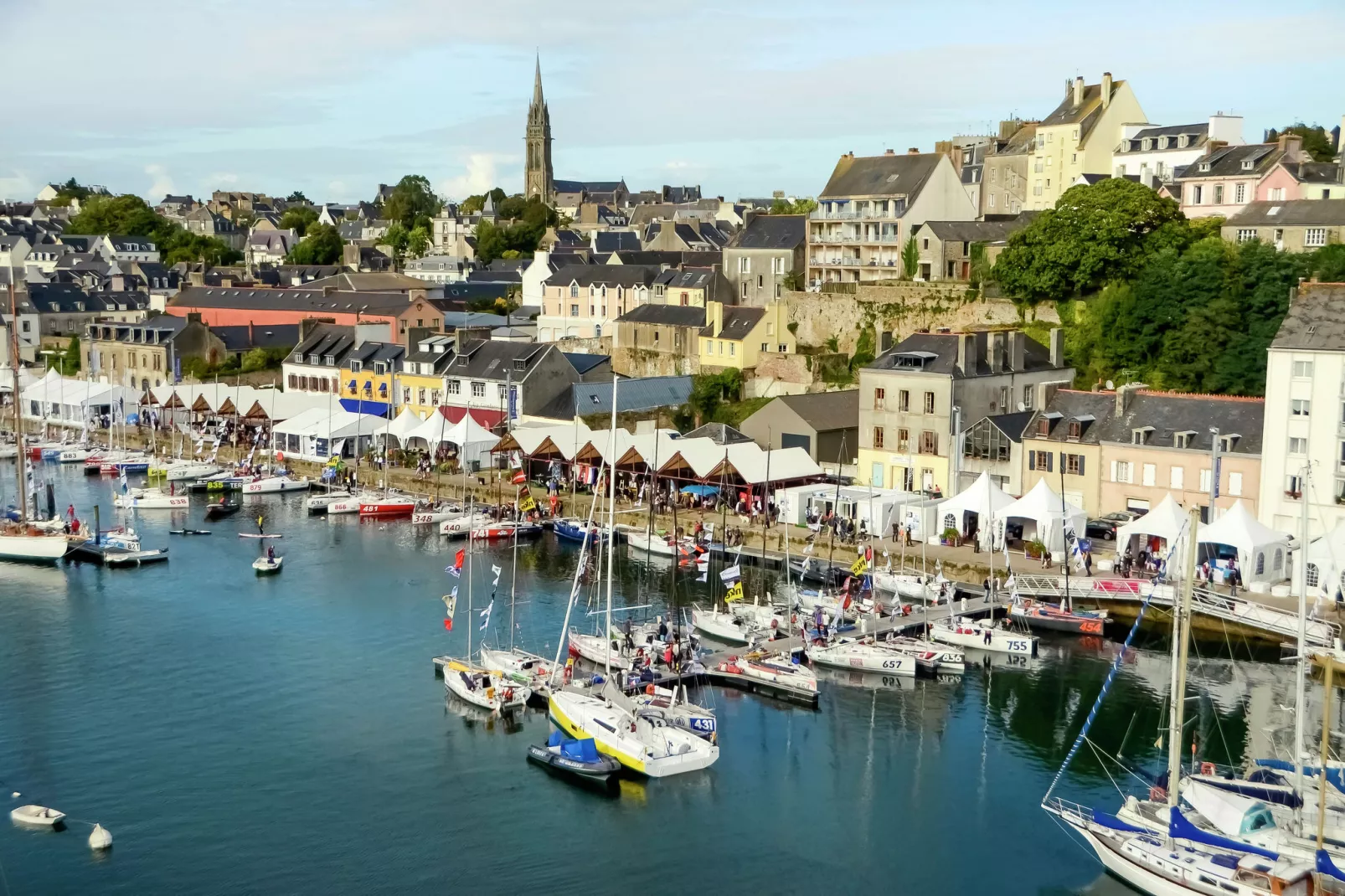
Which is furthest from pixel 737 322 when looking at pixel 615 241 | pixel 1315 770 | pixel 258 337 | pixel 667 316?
pixel 615 241

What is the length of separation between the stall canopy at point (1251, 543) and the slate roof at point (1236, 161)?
1971 cm

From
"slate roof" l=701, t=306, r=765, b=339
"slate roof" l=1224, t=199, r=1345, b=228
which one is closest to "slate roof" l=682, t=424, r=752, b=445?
→ "slate roof" l=701, t=306, r=765, b=339

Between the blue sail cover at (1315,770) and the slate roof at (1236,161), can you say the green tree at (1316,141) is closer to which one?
the slate roof at (1236,161)

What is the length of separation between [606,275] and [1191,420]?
38351 mm

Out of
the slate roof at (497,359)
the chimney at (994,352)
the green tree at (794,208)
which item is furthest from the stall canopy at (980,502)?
the green tree at (794,208)

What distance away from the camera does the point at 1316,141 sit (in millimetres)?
60375

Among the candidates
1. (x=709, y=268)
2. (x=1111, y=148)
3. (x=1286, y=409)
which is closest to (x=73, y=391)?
(x=709, y=268)

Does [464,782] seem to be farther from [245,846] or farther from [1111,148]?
[1111,148]

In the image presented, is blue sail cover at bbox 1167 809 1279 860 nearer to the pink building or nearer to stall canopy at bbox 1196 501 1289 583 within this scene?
stall canopy at bbox 1196 501 1289 583

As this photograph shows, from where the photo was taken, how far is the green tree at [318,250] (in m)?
113

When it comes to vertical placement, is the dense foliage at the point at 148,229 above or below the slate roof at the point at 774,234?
above

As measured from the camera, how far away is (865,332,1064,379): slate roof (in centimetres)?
4400

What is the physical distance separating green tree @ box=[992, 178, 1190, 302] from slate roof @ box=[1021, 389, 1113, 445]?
6881 mm

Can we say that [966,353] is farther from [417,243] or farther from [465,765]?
[417,243]
